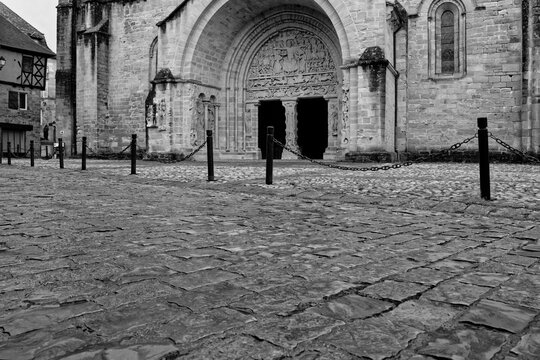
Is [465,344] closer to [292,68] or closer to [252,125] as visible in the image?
[292,68]

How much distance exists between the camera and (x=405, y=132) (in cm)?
1805

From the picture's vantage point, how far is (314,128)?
77.9 feet

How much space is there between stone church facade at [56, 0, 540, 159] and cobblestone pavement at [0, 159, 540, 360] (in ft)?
39.4

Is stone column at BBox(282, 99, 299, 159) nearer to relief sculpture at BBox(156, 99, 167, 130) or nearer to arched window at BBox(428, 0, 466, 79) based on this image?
relief sculpture at BBox(156, 99, 167, 130)

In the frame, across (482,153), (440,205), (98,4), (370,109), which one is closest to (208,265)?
(440,205)

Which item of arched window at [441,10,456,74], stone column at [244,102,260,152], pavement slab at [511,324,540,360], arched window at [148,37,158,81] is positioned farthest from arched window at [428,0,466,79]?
pavement slab at [511,324,540,360]

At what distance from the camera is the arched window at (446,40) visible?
17.3 meters

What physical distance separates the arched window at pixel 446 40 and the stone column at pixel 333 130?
4034 millimetres

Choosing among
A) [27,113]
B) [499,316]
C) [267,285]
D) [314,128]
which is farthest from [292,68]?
[27,113]

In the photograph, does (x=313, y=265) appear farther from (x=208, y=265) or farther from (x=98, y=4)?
(x=98, y=4)

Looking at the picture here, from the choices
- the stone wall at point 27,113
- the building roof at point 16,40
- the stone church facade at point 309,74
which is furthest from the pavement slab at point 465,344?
the building roof at point 16,40

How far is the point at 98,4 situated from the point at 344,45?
49.9 feet

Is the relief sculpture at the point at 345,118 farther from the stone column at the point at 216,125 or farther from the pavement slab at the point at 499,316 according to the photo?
the pavement slab at the point at 499,316

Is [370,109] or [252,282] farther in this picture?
[370,109]
